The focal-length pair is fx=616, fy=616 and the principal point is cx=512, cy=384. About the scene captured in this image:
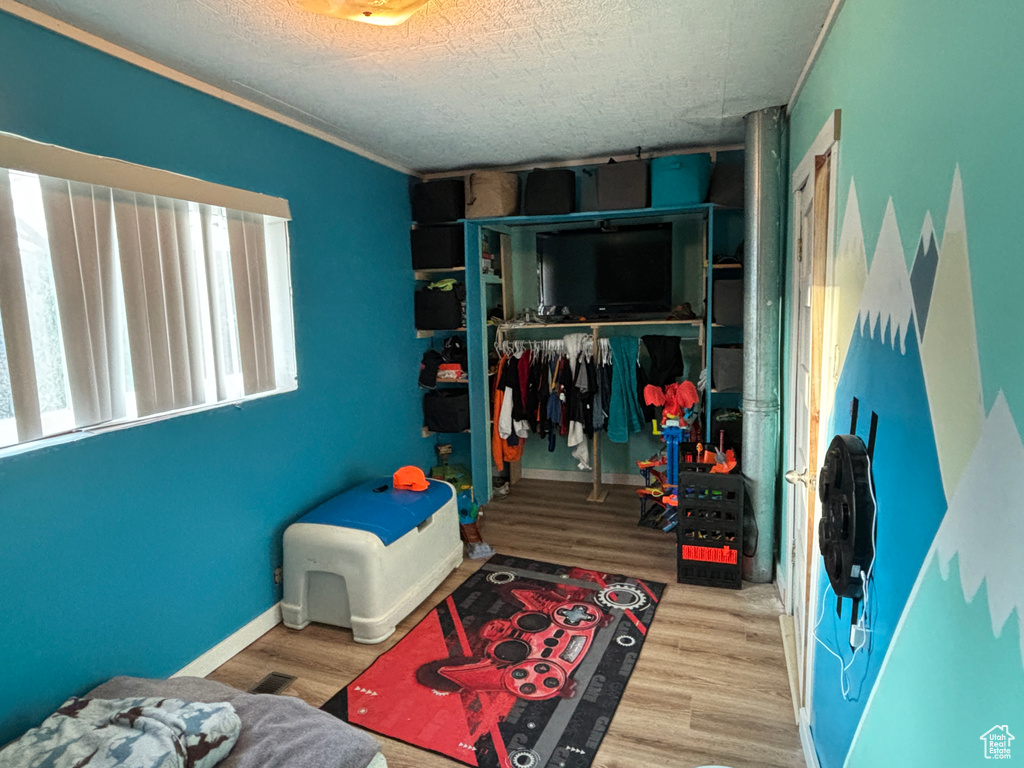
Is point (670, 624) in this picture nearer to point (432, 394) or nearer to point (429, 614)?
point (429, 614)

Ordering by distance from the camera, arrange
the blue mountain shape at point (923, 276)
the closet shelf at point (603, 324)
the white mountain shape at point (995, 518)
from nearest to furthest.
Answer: the white mountain shape at point (995, 518), the blue mountain shape at point (923, 276), the closet shelf at point (603, 324)

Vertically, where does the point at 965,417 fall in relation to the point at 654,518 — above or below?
above

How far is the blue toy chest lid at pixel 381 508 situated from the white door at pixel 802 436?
5.68 feet

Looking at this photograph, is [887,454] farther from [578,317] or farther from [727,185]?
[578,317]

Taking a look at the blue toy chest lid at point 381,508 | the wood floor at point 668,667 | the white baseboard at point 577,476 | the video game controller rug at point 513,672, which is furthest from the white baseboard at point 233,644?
the white baseboard at point 577,476

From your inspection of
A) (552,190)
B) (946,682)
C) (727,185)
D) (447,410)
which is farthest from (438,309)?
(946,682)

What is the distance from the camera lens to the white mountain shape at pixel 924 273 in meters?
1.06

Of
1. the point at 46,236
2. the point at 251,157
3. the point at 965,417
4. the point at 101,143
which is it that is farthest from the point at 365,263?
the point at 965,417

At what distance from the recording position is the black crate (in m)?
3.19

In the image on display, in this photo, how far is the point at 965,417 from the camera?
92 centimetres

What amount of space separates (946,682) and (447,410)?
361cm

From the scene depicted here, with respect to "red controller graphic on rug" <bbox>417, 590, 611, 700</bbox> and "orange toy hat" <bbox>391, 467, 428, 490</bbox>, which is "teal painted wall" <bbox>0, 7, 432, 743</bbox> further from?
"red controller graphic on rug" <bbox>417, 590, 611, 700</bbox>

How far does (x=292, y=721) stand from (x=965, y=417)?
74.4 inches

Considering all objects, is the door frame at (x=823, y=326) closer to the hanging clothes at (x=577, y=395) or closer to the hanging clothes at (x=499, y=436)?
the hanging clothes at (x=577, y=395)
